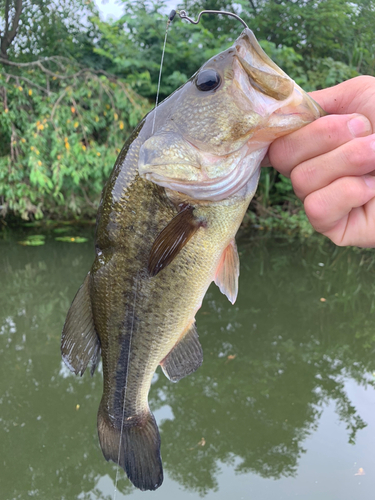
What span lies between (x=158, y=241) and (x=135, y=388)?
2.21 ft

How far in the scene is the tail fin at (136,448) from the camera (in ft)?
4.59

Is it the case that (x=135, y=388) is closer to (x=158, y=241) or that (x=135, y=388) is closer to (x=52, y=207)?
(x=158, y=241)

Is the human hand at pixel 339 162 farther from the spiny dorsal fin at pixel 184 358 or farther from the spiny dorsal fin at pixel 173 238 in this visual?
the spiny dorsal fin at pixel 184 358

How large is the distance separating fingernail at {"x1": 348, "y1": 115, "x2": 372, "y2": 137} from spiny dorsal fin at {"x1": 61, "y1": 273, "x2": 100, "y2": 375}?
1.02 m

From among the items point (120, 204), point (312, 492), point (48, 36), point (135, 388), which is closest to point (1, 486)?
point (135, 388)

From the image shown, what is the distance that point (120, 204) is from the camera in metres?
1.23

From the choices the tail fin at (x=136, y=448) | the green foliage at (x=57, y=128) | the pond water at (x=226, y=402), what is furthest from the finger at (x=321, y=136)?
the green foliage at (x=57, y=128)

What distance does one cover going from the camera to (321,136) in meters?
1.10

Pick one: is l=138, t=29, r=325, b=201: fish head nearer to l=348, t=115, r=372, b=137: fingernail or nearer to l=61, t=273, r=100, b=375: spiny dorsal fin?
l=348, t=115, r=372, b=137: fingernail

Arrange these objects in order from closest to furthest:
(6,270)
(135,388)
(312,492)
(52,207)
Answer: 1. (135,388)
2. (312,492)
3. (6,270)
4. (52,207)

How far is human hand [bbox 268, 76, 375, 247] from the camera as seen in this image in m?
1.09

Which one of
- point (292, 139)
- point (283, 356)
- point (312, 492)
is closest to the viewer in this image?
point (292, 139)

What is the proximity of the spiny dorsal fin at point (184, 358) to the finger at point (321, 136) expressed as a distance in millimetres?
729

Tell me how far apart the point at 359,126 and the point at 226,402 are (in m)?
2.47
